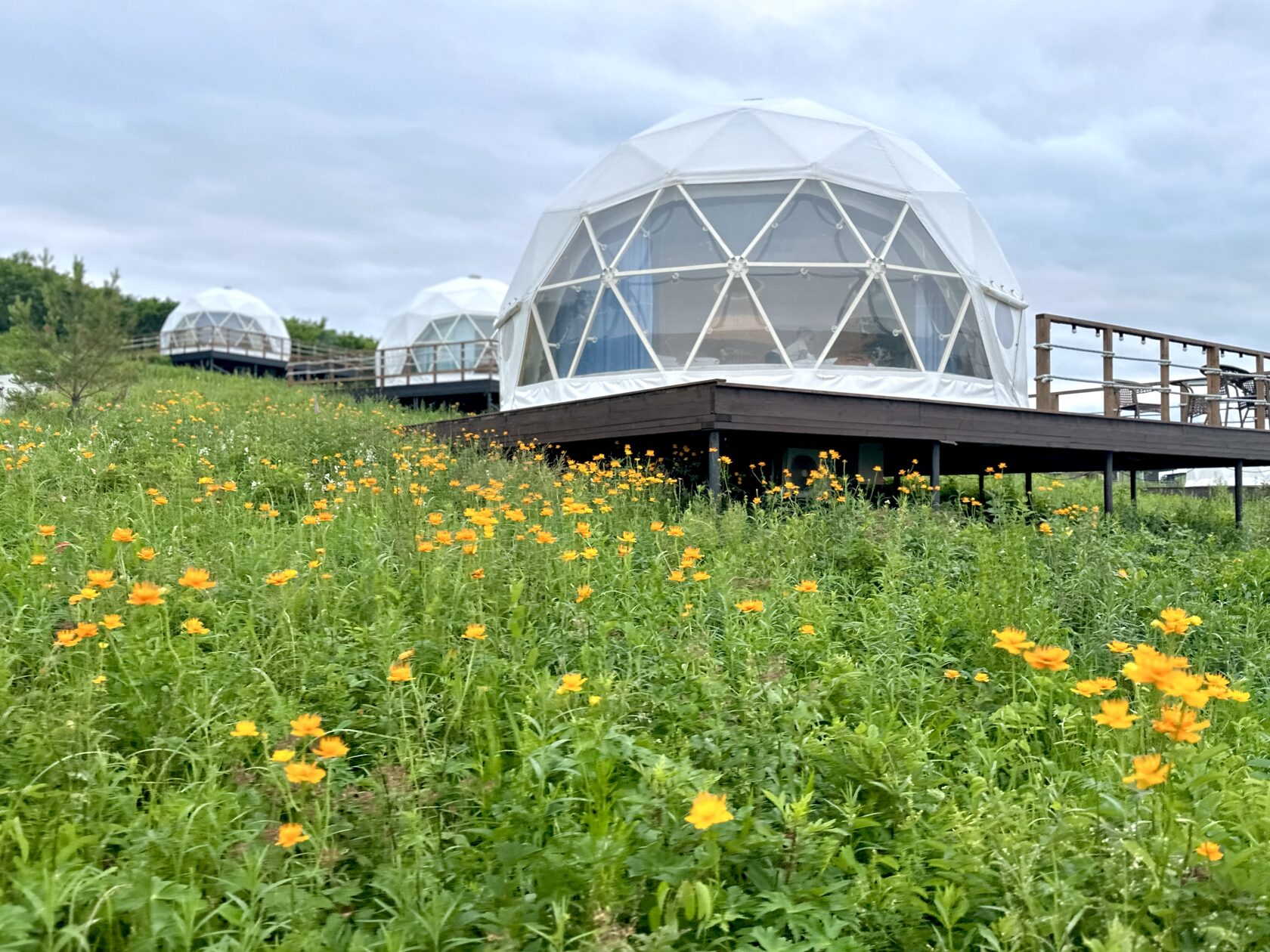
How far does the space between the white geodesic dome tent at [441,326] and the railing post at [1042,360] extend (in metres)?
16.1

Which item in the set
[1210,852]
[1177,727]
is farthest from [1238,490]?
[1177,727]

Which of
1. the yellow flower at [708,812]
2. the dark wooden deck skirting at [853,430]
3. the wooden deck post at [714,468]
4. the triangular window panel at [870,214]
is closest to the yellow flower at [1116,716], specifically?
the yellow flower at [708,812]

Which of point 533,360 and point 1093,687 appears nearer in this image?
point 1093,687

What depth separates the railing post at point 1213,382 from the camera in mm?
11797

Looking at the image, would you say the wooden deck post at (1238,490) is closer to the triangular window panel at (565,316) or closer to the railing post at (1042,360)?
the railing post at (1042,360)

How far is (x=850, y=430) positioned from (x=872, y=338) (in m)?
2.21

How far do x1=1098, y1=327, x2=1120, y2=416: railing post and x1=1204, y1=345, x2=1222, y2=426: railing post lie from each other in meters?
1.97

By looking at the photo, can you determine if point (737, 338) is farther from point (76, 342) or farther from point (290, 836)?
point (290, 836)

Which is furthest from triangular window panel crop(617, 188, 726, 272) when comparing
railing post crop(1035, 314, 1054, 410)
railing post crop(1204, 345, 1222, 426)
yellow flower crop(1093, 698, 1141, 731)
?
yellow flower crop(1093, 698, 1141, 731)

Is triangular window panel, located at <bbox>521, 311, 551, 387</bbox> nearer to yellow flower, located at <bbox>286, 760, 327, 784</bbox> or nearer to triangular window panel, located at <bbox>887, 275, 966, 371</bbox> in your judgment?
triangular window panel, located at <bbox>887, 275, 966, 371</bbox>

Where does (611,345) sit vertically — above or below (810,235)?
below

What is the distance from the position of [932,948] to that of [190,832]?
1.59 m

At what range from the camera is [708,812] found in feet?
5.22

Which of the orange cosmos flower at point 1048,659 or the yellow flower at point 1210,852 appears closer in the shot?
the yellow flower at point 1210,852
